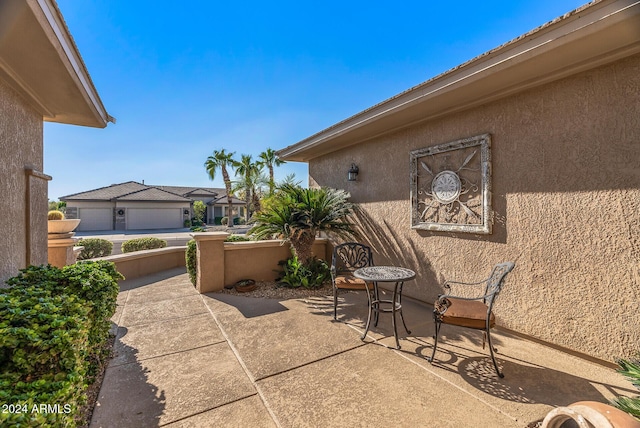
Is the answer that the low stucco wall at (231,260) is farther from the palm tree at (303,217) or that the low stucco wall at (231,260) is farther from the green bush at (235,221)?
the green bush at (235,221)

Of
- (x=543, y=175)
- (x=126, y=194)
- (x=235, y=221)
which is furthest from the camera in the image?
(x=235, y=221)

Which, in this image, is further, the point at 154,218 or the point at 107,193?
the point at 154,218

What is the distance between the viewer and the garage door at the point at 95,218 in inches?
1026

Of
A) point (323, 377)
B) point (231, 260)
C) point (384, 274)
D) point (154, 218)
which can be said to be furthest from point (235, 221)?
point (323, 377)

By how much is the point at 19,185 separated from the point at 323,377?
167 inches

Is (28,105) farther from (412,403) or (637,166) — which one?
(637,166)

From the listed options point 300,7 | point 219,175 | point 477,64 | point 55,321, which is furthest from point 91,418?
point 219,175

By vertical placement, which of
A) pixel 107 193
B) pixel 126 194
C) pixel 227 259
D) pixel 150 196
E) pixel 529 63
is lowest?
pixel 227 259

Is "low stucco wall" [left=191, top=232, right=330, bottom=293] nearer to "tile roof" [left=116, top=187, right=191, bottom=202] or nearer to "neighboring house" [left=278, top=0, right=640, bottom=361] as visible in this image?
"neighboring house" [left=278, top=0, right=640, bottom=361]

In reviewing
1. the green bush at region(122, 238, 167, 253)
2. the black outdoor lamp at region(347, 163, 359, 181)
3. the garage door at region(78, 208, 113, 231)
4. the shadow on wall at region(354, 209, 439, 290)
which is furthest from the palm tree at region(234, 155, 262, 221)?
the shadow on wall at region(354, 209, 439, 290)

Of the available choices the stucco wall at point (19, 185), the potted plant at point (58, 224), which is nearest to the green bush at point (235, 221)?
the potted plant at point (58, 224)

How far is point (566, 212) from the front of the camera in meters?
3.21

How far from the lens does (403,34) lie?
23.2ft

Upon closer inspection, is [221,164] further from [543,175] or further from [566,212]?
[566,212]
